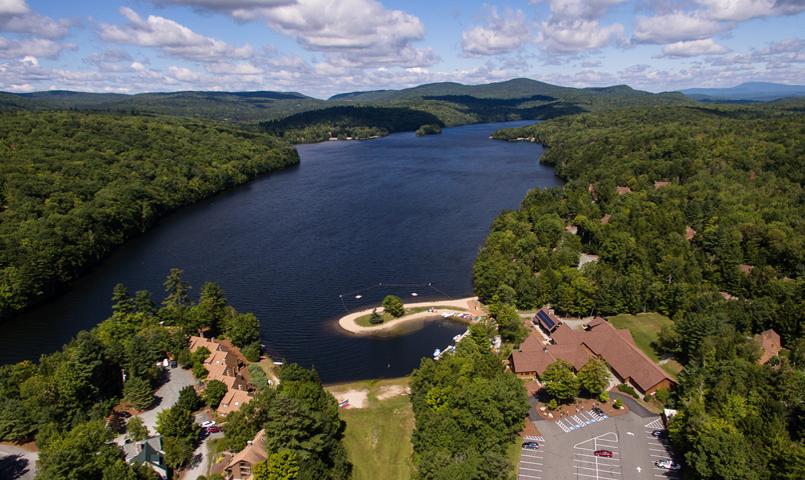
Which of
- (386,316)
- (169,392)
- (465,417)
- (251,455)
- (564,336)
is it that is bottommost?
(386,316)

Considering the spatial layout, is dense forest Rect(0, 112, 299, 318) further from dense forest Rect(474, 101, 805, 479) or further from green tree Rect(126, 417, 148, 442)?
dense forest Rect(474, 101, 805, 479)

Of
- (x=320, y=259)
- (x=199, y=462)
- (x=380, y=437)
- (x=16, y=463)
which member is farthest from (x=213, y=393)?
(x=320, y=259)

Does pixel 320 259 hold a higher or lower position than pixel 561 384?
lower

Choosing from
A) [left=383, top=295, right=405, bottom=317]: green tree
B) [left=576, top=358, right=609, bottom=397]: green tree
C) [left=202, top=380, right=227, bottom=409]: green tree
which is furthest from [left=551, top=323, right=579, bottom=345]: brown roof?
[left=202, top=380, right=227, bottom=409]: green tree

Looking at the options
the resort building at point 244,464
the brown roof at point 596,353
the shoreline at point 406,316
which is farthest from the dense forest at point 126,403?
the brown roof at point 596,353

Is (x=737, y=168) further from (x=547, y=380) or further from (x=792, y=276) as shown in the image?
(x=547, y=380)

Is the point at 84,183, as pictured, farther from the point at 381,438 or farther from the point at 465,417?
the point at 465,417

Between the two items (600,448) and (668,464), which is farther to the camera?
(600,448)
